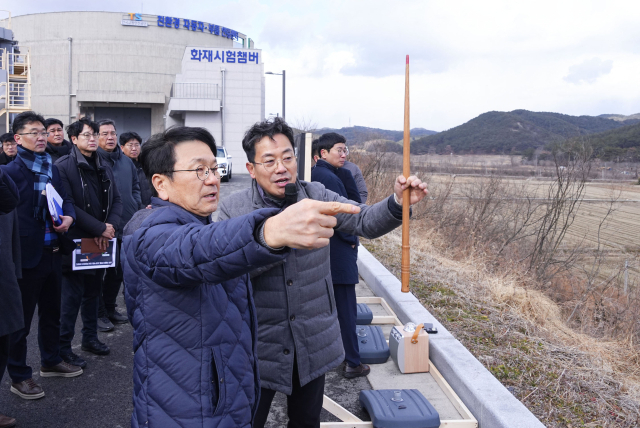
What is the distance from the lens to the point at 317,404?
2.71m

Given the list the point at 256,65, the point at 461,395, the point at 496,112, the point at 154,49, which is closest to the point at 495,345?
the point at 461,395

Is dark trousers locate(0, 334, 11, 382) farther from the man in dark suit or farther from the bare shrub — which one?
the bare shrub

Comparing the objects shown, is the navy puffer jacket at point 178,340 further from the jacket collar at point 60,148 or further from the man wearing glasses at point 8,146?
the jacket collar at point 60,148

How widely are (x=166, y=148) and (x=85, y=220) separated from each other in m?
3.38

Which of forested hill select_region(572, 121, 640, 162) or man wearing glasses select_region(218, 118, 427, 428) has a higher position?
forested hill select_region(572, 121, 640, 162)

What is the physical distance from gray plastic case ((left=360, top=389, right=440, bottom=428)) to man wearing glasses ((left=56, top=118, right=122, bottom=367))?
102 inches

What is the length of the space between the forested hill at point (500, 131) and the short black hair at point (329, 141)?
1324 inches

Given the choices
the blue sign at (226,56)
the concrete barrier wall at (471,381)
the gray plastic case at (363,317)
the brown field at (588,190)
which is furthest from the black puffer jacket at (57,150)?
the blue sign at (226,56)

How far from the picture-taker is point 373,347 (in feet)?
16.4

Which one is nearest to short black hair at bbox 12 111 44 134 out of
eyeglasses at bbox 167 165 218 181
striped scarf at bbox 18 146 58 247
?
striped scarf at bbox 18 146 58 247

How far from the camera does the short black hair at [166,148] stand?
193 cm

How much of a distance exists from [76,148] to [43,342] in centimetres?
177

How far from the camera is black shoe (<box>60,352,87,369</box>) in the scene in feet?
14.9

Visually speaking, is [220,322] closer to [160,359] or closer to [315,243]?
[160,359]
